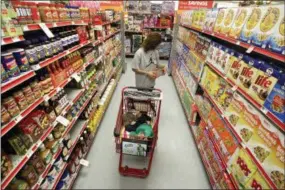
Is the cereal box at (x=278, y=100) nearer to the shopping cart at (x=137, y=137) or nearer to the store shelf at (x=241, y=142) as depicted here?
the store shelf at (x=241, y=142)

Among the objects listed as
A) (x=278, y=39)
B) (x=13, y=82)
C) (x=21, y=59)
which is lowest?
(x=13, y=82)

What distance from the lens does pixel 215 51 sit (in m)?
2.33

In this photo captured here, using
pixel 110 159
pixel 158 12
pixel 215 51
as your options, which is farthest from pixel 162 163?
pixel 158 12

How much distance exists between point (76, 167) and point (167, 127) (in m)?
1.74

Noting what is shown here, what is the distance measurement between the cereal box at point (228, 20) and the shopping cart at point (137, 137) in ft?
3.51

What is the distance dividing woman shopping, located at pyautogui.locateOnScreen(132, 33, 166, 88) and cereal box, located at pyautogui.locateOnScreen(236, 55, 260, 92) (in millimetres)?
1344

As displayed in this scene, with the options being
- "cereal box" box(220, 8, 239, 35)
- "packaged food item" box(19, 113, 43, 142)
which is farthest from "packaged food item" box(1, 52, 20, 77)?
"cereal box" box(220, 8, 239, 35)

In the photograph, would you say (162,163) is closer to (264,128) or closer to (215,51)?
(264,128)

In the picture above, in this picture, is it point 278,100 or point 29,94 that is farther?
point 29,94

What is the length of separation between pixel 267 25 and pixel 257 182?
4.05ft

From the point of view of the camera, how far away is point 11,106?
1180 millimetres

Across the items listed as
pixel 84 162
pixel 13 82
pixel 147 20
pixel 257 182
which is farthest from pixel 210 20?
pixel 147 20

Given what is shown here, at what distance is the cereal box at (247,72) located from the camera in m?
1.50

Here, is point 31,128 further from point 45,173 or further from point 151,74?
point 151,74
